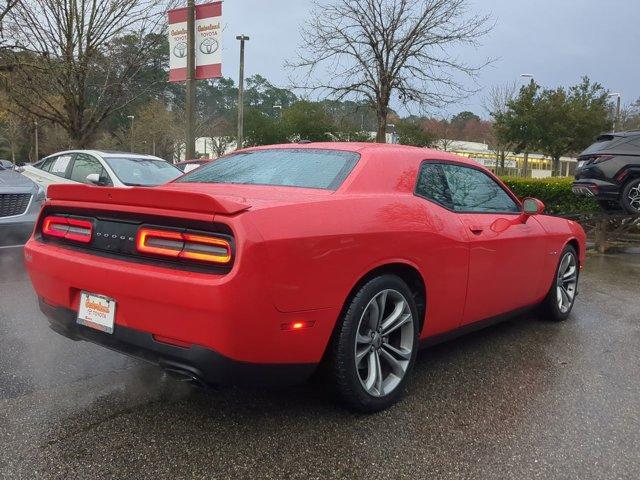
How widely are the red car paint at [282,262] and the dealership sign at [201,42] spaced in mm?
7825

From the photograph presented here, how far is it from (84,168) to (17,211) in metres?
2.95

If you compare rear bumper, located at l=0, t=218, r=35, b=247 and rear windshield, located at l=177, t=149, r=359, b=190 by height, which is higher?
rear windshield, located at l=177, t=149, r=359, b=190

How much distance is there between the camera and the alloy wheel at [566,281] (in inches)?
192

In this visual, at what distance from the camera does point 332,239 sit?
2580mm

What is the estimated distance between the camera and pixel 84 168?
353 inches

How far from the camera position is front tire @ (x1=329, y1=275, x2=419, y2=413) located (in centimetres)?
271

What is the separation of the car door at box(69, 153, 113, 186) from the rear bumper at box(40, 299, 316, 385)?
645 cm

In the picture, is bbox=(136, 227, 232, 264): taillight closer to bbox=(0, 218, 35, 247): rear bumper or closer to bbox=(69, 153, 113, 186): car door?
bbox=(0, 218, 35, 247): rear bumper

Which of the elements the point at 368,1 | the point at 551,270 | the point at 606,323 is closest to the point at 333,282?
the point at 551,270

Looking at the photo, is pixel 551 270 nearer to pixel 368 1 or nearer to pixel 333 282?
pixel 333 282

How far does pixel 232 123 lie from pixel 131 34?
38144mm

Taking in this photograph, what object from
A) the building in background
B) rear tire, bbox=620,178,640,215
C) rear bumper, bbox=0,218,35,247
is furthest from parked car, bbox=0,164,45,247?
the building in background

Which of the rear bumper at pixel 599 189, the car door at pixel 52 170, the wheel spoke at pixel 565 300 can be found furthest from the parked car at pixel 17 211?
the rear bumper at pixel 599 189

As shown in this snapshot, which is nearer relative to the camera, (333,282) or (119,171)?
(333,282)
